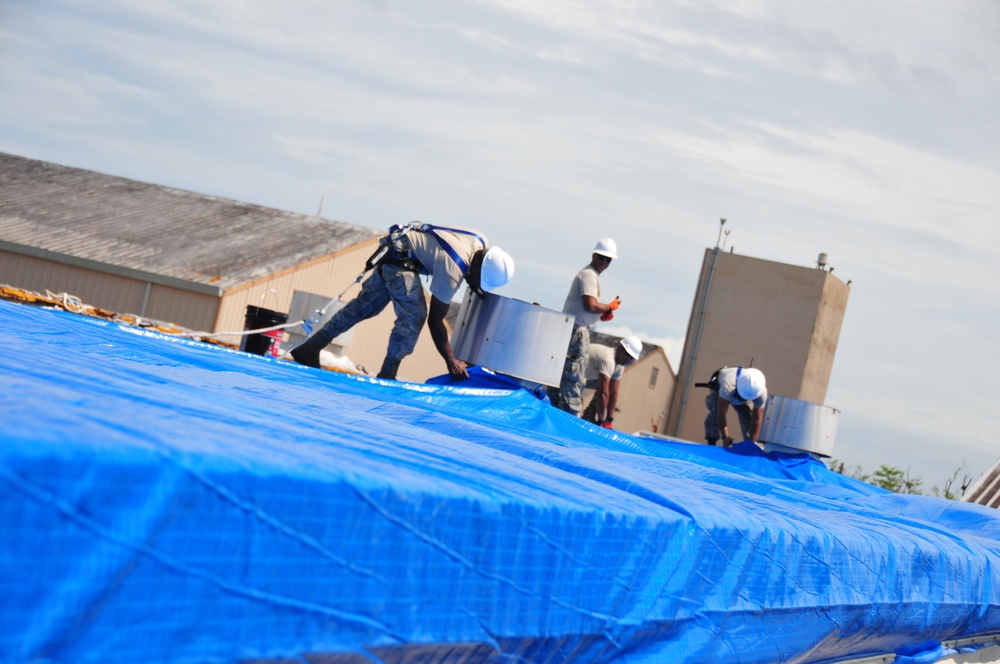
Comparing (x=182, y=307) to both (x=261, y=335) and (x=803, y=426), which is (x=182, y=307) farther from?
(x=803, y=426)

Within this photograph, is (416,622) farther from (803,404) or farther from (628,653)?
(803,404)

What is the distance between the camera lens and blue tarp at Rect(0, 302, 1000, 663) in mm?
1376

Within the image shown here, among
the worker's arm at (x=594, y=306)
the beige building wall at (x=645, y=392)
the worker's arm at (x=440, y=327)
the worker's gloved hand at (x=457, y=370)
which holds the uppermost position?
the worker's arm at (x=594, y=306)

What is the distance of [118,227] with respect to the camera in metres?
24.0

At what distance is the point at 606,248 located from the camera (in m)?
8.50

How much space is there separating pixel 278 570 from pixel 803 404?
9.21 metres

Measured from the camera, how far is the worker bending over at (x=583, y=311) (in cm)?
834

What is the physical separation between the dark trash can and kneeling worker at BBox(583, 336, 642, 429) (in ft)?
12.9

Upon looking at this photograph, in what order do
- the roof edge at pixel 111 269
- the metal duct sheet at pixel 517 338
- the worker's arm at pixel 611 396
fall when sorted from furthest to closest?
the roof edge at pixel 111 269, the worker's arm at pixel 611 396, the metal duct sheet at pixel 517 338

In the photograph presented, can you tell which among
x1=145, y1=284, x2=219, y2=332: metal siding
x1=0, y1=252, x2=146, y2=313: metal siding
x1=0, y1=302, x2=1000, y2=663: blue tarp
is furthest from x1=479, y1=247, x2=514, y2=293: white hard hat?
x1=0, y1=252, x2=146, y2=313: metal siding

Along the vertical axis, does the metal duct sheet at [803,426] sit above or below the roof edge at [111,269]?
above

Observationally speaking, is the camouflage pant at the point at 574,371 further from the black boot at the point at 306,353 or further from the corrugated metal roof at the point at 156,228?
the corrugated metal roof at the point at 156,228

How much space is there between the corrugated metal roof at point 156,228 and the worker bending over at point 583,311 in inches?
540

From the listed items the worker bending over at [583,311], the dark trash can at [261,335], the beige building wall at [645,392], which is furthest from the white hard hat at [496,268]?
the beige building wall at [645,392]
